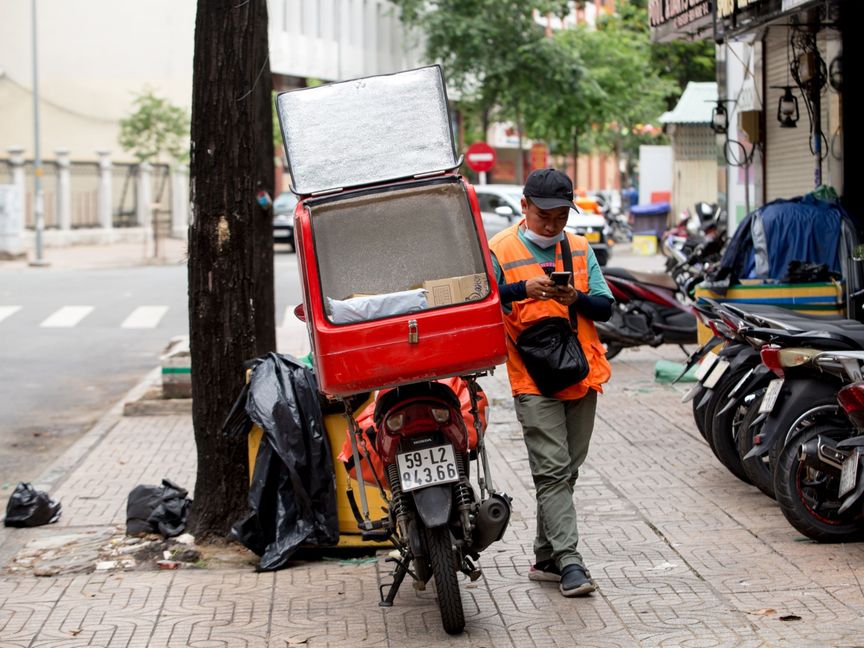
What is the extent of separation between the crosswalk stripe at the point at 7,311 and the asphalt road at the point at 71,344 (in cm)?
2

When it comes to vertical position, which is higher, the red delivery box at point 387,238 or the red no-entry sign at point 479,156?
the red no-entry sign at point 479,156

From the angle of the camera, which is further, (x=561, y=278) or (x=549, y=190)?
(x=549, y=190)

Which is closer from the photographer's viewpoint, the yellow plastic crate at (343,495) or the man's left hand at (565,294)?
the man's left hand at (565,294)

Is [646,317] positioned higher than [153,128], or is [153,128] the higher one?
A: [153,128]

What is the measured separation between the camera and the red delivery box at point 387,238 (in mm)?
5426

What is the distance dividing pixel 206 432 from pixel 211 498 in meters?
0.33

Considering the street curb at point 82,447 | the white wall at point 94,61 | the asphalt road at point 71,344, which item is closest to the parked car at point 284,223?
the asphalt road at point 71,344

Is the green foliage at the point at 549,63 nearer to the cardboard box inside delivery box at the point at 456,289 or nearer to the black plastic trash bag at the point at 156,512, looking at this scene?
the black plastic trash bag at the point at 156,512

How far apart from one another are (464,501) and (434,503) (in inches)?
6.7

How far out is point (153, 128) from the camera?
129ft

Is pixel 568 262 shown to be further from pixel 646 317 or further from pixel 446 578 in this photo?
pixel 646 317

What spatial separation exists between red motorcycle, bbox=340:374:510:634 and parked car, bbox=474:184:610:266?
14.9m

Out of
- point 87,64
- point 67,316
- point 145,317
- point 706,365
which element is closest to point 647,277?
point 706,365

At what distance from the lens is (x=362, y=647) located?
533cm
